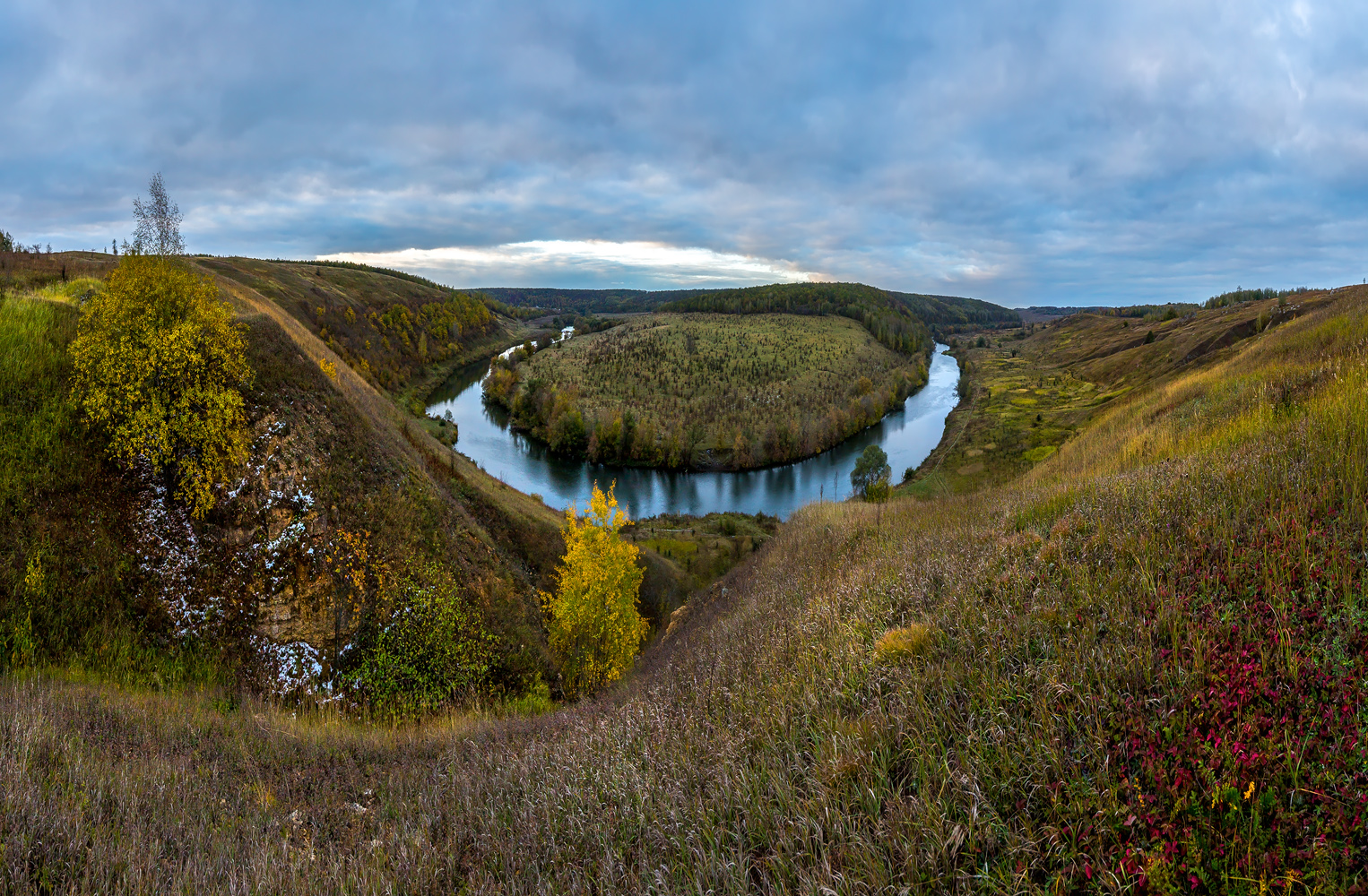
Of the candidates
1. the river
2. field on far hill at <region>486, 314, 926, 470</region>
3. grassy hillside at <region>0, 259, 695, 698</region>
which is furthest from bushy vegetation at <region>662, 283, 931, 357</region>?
grassy hillside at <region>0, 259, 695, 698</region>

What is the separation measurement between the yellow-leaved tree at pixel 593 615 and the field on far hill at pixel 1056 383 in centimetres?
1610

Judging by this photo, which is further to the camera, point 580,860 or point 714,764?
point 714,764

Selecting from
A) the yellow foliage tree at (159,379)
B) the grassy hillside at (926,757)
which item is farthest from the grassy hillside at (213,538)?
the grassy hillside at (926,757)

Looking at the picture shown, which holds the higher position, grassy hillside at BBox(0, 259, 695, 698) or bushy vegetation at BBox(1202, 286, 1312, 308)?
bushy vegetation at BBox(1202, 286, 1312, 308)

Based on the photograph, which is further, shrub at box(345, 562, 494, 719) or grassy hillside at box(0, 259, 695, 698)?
shrub at box(345, 562, 494, 719)

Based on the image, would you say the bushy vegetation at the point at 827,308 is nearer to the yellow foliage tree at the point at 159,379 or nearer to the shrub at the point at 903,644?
the yellow foliage tree at the point at 159,379

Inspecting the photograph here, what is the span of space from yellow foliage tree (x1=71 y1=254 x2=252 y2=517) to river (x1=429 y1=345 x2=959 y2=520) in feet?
135

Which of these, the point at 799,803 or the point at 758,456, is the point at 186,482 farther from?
the point at 758,456

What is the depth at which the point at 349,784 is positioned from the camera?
6105 millimetres

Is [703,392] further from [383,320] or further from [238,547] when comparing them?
[238,547]

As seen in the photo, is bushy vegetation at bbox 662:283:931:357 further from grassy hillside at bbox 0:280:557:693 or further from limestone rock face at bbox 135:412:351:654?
limestone rock face at bbox 135:412:351:654

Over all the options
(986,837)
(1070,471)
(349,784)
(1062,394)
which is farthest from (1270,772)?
(1062,394)

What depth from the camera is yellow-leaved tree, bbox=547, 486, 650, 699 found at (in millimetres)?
19562

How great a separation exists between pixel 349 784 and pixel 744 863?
5045mm
